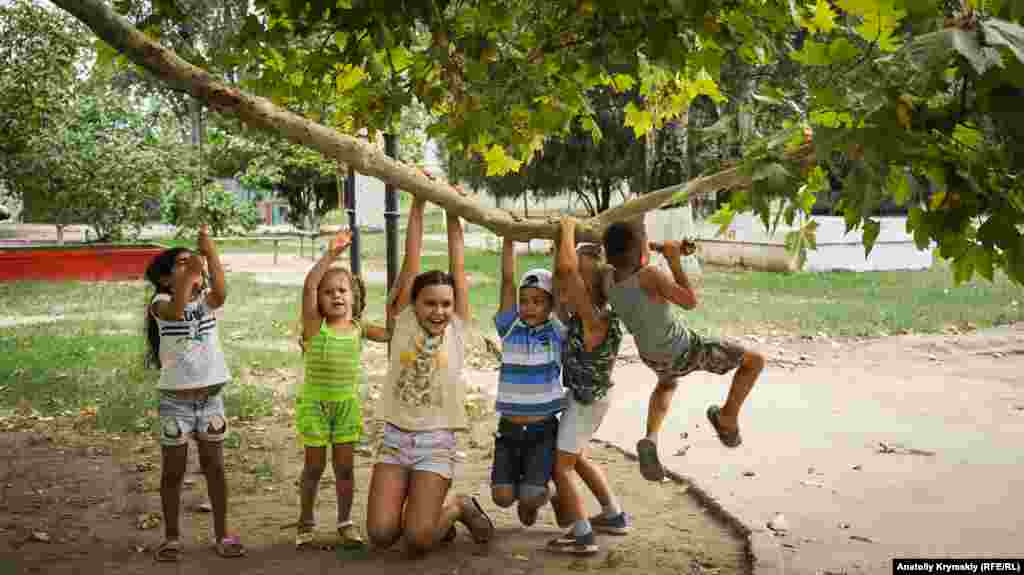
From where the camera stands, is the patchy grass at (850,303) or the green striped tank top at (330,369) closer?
the green striped tank top at (330,369)

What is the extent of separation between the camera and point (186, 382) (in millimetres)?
5035

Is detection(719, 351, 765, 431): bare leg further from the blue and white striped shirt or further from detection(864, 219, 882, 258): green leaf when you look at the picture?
detection(864, 219, 882, 258): green leaf

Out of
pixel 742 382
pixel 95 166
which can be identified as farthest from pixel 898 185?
pixel 95 166

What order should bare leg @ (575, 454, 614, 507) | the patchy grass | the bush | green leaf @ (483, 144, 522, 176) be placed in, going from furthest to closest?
the bush → the patchy grass → green leaf @ (483, 144, 522, 176) → bare leg @ (575, 454, 614, 507)

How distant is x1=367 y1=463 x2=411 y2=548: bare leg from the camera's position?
5.02 meters

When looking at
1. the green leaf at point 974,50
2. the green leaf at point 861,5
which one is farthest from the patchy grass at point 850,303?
the green leaf at point 974,50

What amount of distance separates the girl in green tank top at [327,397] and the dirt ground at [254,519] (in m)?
0.18

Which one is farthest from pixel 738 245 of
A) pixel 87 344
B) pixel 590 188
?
pixel 87 344

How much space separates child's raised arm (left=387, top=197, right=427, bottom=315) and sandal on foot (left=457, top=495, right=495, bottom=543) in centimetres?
100

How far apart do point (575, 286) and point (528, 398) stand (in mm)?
607

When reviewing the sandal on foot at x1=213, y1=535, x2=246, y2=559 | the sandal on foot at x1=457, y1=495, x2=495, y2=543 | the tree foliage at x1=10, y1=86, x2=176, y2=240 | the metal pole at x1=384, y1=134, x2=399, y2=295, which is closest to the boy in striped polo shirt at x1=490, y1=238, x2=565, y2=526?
the sandal on foot at x1=457, y1=495, x2=495, y2=543

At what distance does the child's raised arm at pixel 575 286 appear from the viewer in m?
4.75

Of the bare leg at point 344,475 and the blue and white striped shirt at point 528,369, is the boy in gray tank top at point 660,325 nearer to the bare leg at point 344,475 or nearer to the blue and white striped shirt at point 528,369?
the blue and white striped shirt at point 528,369

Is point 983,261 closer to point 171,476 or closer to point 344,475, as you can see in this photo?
point 344,475
